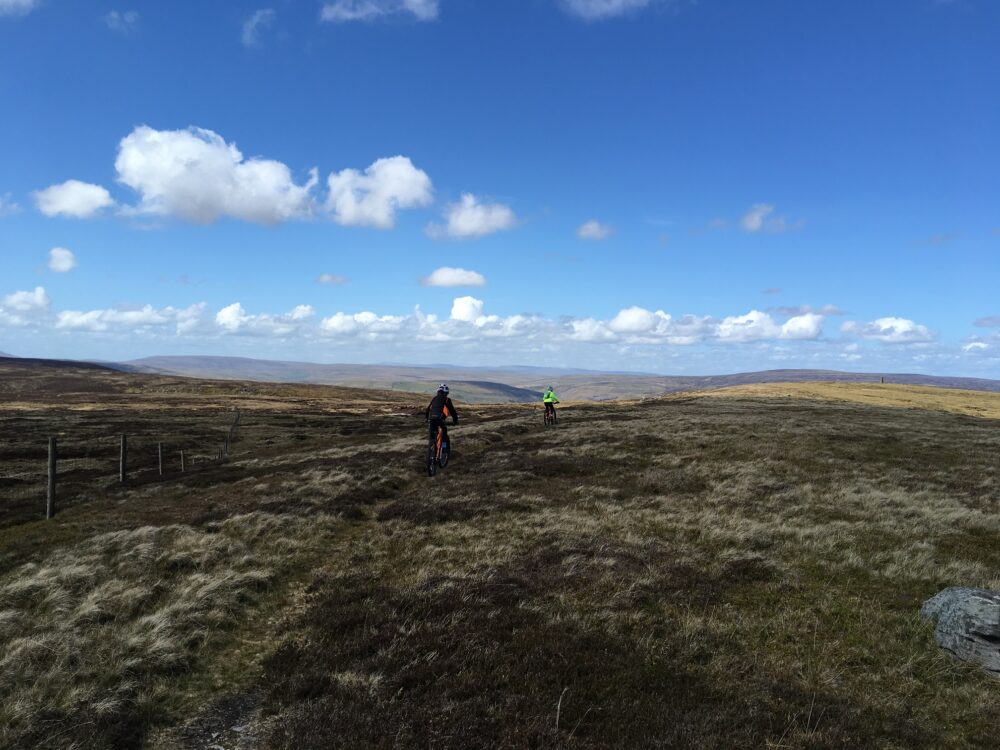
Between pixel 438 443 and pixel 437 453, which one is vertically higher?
pixel 438 443

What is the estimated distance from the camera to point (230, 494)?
22.9 m

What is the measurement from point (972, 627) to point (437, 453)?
19.9 metres

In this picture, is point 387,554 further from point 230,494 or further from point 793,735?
point 230,494

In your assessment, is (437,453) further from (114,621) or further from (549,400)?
(549,400)

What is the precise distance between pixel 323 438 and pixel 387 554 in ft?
Answer: 117

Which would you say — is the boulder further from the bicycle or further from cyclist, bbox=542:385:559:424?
cyclist, bbox=542:385:559:424

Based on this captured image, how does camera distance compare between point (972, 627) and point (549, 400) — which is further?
point (549, 400)

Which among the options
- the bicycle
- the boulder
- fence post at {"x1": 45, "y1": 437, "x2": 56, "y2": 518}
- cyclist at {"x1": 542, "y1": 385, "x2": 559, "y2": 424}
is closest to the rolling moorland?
the boulder

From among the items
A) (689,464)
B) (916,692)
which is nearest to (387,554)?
(916,692)

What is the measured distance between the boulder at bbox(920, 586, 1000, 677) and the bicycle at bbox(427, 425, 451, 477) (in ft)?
62.2

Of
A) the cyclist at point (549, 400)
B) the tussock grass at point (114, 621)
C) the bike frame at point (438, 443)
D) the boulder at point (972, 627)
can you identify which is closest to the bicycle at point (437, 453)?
the bike frame at point (438, 443)

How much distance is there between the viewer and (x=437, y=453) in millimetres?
25203

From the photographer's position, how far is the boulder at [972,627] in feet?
26.8

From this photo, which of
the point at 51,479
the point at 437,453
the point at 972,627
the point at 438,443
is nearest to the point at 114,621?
the point at 51,479
